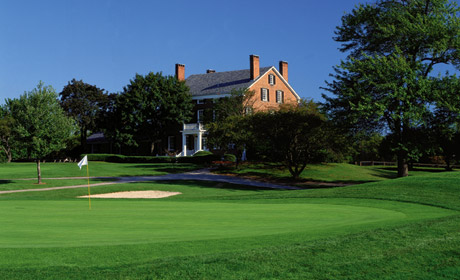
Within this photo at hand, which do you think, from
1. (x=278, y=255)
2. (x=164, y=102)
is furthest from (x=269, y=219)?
(x=164, y=102)

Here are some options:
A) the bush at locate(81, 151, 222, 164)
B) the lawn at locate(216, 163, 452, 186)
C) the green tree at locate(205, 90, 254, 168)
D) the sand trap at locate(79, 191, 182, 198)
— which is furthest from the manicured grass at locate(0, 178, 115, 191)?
the bush at locate(81, 151, 222, 164)

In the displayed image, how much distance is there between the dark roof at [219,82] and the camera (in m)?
67.9

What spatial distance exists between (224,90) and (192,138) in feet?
29.8

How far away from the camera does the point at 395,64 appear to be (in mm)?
31078

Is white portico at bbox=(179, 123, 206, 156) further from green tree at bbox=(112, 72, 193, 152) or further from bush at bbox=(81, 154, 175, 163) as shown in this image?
bush at bbox=(81, 154, 175, 163)

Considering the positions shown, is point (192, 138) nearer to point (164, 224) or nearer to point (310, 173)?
point (310, 173)

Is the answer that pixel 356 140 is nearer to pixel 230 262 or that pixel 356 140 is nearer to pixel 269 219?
pixel 269 219

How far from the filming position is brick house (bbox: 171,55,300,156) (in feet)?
220

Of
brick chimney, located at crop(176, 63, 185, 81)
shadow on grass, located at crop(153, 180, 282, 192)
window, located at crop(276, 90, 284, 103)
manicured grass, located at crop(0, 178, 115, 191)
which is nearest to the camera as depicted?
manicured grass, located at crop(0, 178, 115, 191)

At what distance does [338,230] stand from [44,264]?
5.38 metres

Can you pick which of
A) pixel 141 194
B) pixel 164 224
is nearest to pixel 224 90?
pixel 141 194

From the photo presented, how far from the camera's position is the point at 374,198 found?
17406mm

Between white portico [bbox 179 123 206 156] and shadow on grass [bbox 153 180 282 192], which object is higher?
white portico [bbox 179 123 206 156]

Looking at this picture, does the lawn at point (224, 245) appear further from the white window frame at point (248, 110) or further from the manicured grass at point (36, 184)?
the white window frame at point (248, 110)
